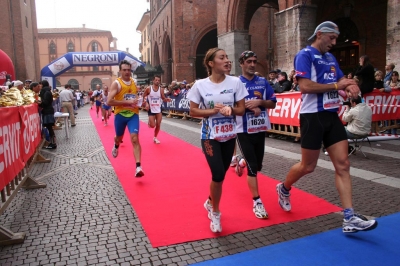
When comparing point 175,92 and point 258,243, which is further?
point 175,92

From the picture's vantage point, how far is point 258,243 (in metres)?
3.61

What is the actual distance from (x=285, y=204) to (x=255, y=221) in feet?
1.73

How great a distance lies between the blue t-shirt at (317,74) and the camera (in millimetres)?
3812

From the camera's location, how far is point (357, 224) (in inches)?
137

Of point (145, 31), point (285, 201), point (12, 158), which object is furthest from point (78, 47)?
point (285, 201)

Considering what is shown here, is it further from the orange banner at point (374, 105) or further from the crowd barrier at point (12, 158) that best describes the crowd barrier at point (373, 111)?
the crowd barrier at point (12, 158)

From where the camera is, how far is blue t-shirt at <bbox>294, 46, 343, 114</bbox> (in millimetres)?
3812

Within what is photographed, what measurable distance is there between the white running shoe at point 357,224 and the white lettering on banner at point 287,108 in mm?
6519

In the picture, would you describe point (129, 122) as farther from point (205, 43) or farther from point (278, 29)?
point (205, 43)

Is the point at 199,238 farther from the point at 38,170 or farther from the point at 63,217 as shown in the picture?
the point at 38,170

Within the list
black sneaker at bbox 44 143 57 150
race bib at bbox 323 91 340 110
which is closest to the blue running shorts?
race bib at bbox 323 91 340 110

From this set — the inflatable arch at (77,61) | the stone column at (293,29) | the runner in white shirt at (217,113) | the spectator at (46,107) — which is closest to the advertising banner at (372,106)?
the stone column at (293,29)

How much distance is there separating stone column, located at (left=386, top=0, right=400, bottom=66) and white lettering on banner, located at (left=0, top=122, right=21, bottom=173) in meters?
10.7

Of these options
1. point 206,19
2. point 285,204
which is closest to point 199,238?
point 285,204
